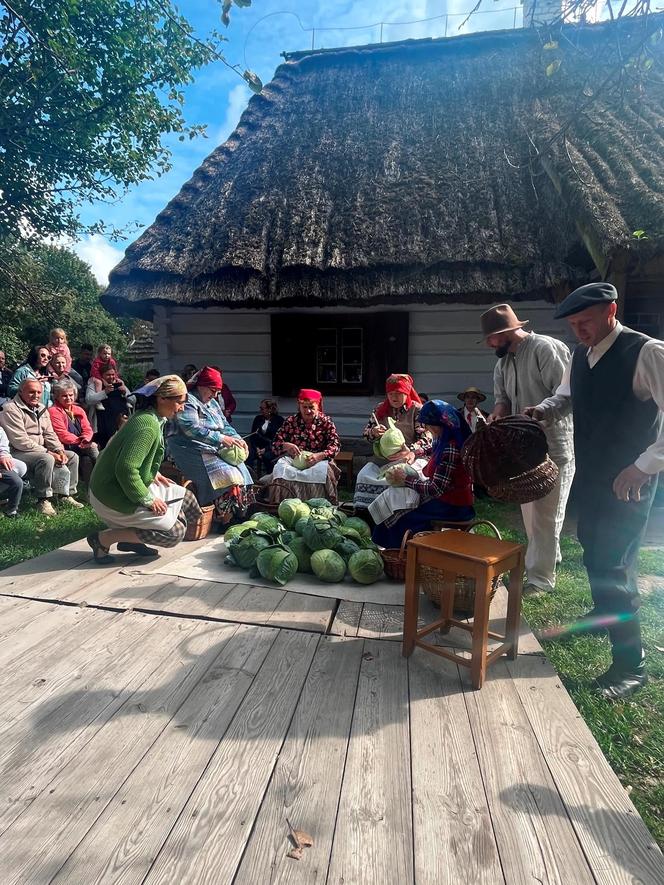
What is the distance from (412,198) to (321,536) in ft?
18.4

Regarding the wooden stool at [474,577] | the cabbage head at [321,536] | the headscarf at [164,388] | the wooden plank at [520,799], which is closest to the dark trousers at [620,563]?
the wooden stool at [474,577]

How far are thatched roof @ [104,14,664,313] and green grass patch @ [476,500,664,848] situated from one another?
3350mm

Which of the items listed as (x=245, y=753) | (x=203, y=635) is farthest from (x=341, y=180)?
(x=245, y=753)

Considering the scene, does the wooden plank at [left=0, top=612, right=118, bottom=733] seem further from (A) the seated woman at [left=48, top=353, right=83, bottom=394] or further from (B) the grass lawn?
(A) the seated woman at [left=48, top=353, right=83, bottom=394]

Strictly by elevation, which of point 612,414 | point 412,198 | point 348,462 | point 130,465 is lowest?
point 348,462

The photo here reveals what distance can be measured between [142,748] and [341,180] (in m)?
7.88

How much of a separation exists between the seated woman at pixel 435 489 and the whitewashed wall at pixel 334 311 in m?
3.53

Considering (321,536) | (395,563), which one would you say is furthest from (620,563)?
(321,536)

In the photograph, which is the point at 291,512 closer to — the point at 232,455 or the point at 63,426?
the point at 232,455

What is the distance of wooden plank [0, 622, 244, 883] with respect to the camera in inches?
54.3

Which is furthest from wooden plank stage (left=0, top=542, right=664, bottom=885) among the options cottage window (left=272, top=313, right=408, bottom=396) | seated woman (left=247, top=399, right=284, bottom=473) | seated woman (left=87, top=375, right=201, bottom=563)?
cottage window (left=272, top=313, right=408, bottom=396)

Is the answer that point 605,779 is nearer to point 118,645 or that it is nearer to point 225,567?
point 118,645

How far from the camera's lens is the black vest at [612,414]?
7.75ft

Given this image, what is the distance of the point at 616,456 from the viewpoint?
95.6 inches
